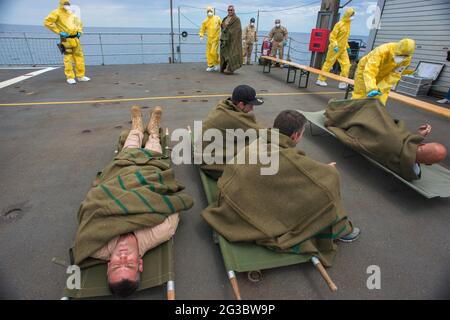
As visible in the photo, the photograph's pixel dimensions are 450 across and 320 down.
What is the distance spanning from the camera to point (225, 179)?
166 centimetres

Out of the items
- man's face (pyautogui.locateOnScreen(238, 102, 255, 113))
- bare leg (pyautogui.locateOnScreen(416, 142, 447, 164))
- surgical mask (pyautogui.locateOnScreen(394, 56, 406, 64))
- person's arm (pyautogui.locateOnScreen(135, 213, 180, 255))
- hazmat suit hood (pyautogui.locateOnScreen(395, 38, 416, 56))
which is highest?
hazmat suit hood (pyautogui.locateOnScreen(395, 38, 416, 56))

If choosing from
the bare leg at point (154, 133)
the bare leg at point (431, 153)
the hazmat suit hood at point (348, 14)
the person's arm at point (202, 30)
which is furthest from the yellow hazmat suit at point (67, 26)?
the bare leg at point (431, 153)

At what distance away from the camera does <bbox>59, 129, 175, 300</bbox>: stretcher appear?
1289mm

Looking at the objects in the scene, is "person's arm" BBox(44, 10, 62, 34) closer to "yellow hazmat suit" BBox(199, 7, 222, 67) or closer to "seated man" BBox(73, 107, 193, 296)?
"yellow hazmat suit" BBox(199, 7, 222, 67)

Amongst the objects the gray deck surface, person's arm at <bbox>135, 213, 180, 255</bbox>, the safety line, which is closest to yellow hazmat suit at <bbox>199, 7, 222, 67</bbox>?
the gray deck surface

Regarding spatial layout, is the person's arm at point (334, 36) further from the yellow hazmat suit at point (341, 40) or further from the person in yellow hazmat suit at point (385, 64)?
the person in yellow hazmat suit at point (385, 64)

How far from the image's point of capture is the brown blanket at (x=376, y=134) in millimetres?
2211

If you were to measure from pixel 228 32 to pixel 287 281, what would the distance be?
24.3ft

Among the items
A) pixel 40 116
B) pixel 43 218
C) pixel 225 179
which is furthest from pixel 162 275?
pixel 40 116

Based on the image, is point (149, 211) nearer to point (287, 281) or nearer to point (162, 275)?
point (162, 275)

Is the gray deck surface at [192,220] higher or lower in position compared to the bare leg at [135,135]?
lower

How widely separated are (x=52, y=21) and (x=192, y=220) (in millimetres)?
6215

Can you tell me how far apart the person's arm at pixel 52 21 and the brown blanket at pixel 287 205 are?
6.40 m

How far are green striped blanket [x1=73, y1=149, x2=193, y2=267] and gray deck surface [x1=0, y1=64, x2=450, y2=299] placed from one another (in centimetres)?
36
